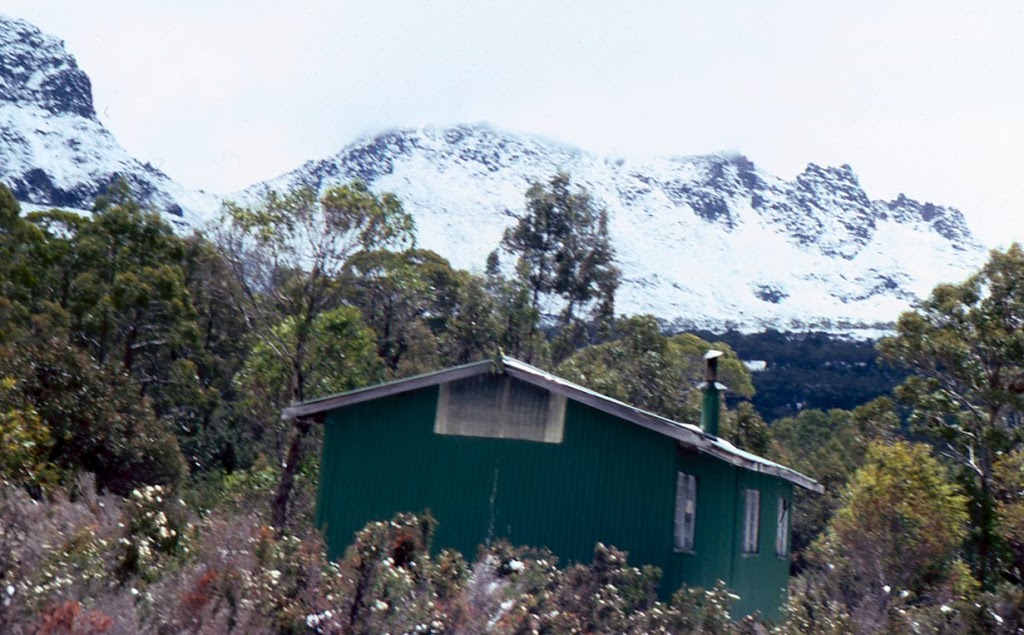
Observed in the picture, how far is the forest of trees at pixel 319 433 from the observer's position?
10047 millimetres

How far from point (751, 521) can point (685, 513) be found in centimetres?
377

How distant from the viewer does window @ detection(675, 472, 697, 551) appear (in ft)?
64.3

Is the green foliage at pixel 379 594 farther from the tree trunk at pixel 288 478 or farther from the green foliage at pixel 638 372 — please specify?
the green foliage at pixel 638 372

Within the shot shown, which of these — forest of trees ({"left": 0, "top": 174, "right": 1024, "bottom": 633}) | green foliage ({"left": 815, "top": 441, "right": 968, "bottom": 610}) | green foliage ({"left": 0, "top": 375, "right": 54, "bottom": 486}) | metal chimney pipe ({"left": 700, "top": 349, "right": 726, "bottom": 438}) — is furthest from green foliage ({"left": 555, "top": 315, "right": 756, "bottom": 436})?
green foliage ({"left": 0, "top": 375, "right": 54, "bottom": 486})

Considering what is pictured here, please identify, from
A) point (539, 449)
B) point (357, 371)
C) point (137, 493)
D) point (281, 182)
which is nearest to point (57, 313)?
point (357, 371)

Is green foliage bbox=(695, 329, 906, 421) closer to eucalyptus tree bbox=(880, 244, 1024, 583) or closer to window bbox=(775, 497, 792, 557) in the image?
Answer: eucalyptus tree bbox=(880, 244, 1024, 583)

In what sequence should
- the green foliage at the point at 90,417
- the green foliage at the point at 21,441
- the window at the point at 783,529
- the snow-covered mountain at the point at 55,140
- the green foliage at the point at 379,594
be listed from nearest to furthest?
the green foliage at the point at 379,594
the green foliage at the point at 21,441
the green foliage at the point at 90,417
the window at the point at 783,529
the snow-covered mountain at the point at 55,140

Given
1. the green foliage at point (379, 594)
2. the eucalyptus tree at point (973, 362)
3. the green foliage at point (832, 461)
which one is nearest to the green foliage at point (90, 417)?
the green foliage at point (379, 594)

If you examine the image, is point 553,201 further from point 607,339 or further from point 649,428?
point 649,428

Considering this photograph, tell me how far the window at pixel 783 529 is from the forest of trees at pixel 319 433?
0.90m

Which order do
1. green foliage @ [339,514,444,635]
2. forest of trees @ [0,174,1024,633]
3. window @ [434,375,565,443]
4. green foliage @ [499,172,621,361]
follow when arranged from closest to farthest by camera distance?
green foliage @ [339,514,444,635]
forest of trees @ [0,174,1024,633]
window @ [434,375,565,443]
green foliage @ [499,172,621,361]

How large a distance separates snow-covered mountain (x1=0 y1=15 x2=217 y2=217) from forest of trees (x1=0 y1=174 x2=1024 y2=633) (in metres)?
84.3

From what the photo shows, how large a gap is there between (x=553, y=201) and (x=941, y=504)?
25.3 meters

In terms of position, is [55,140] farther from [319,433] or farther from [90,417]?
[90,417]
